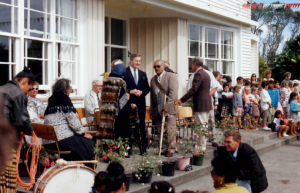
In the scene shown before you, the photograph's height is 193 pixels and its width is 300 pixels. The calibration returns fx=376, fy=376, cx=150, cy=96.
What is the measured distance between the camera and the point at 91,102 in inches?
314

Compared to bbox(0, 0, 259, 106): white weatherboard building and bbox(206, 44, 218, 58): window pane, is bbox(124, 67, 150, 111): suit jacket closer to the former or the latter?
bbox(0, 0, 259, 106): white weatherboard building

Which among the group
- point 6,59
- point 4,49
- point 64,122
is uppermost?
point 4,49

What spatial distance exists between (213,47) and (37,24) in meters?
8.07

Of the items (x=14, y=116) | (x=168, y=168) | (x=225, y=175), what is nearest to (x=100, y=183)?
(x=225, y=175)

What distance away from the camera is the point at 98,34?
29.6 feet

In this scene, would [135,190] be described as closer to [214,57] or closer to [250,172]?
[250,172]

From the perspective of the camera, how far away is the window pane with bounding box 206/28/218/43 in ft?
45.5

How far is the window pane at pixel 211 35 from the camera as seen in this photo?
13.9 metres

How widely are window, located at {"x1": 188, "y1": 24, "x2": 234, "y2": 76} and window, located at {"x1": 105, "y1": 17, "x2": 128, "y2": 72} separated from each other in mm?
2478

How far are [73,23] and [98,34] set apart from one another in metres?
0.71

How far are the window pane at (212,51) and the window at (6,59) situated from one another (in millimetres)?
8299

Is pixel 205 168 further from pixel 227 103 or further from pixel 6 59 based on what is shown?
pixel 227 103

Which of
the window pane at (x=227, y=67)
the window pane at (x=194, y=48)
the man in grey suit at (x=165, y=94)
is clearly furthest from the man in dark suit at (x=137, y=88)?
the window pane at (x=227, y=67)

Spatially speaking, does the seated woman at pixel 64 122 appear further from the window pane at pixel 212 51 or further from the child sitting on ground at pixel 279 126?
the window pane at pixel 212 51
